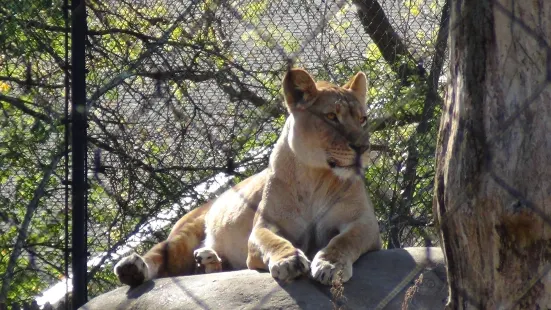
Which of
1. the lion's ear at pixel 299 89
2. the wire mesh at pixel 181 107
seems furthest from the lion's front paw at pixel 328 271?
the wire mesh at pixel 181 107

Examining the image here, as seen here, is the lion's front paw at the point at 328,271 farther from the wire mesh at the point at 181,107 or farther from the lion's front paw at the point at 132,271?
the wire mesh at the point at 181,107

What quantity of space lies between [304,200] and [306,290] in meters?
0.89

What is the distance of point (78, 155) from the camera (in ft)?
17.7

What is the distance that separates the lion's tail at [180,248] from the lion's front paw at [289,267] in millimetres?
1022

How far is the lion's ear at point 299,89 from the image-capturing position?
488 centimetres

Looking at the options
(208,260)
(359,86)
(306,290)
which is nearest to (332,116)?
(359,86)

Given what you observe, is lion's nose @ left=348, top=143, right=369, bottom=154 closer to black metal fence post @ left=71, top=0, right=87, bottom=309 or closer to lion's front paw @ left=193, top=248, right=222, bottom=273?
lion's front paw @ left=193, top=248, right=222, bottom=273

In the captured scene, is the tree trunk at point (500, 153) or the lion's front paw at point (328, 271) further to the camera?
the lion's front paw at point (328, 271)

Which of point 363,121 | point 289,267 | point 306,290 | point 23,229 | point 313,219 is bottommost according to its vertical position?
point 306,290

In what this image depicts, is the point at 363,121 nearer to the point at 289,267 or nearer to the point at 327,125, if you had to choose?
the point at 327,125

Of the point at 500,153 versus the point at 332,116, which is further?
the point at 332,116

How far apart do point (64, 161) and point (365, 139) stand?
2.05m

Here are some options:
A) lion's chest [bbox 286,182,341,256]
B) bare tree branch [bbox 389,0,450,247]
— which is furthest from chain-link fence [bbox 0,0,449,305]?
lion's chest [bbox 286,182,341,256]

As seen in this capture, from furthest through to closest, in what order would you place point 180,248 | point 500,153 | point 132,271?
point 180,248
point 132,271
point 500,153
